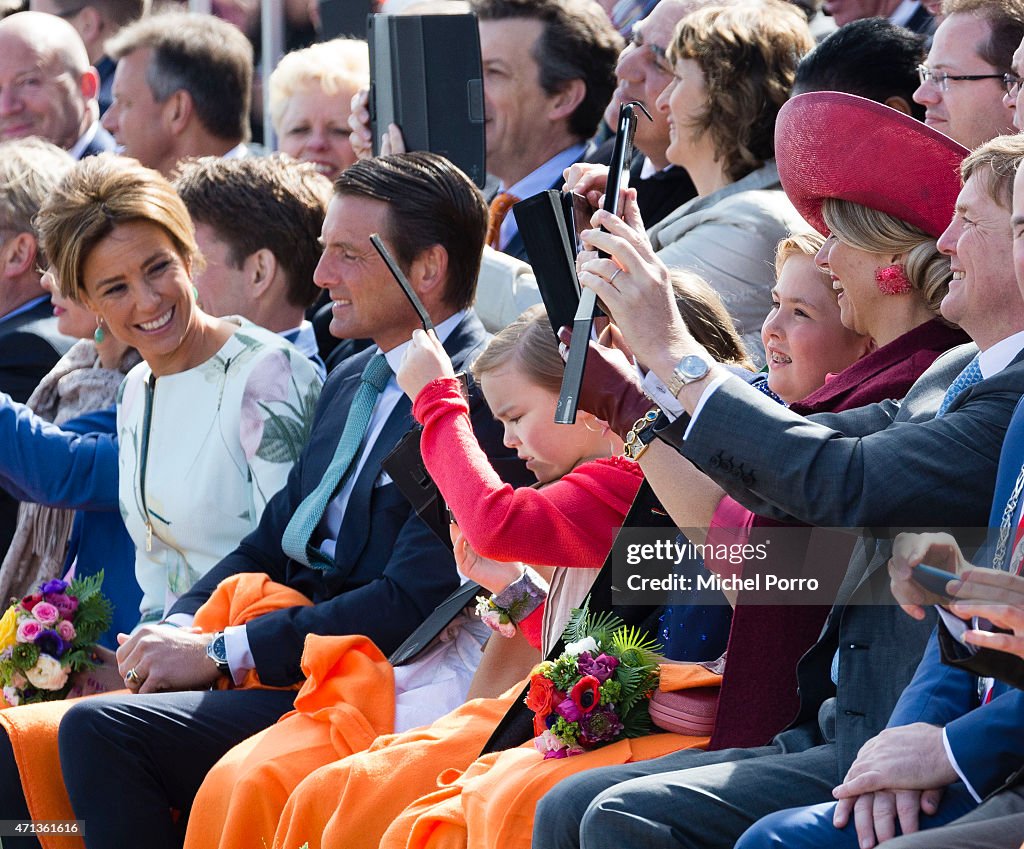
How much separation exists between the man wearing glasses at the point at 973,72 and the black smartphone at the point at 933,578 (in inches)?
86.0

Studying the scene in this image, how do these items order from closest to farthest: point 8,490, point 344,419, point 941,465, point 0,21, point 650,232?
point 941,465 < point 344,419 < point 650,232 < point 8,490 < point 0,21

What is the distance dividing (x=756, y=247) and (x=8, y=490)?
261 centimetres

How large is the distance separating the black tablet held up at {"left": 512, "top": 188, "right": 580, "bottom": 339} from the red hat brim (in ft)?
1.75

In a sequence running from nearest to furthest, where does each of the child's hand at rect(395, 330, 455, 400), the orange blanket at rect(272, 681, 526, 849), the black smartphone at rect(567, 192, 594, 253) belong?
the black smartphone at rect(567, 192, 594, 253), the orange blanket at rect(272, 681, 526, 849), the child's hand at rect(395, 330, 455, 400)

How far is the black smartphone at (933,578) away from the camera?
2.34 m

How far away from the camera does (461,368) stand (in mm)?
4633

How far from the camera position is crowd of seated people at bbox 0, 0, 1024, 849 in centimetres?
291

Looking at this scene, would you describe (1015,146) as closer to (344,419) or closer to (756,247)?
(756,247)

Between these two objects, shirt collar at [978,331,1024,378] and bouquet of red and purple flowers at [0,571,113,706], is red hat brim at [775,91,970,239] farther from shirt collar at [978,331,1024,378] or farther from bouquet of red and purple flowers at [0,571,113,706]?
bouquet of red and purple flowers at [0,571,113,706]

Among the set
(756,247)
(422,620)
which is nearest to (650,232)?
(756,247)

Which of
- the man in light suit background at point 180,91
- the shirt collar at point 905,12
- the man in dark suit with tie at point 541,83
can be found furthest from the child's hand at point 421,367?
the man in light suit background at point 180,91

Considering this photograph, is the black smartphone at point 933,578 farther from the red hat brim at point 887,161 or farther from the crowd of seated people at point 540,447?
the red hat brim at point 887,161

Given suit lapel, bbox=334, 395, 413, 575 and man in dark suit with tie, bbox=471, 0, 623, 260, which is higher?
man in dark suit with tie, bbox=471, 0, 623, 260

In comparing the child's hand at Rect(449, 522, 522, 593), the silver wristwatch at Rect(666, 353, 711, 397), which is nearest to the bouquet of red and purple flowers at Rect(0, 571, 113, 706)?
the child's hand at Rect(449, 522, 522, 593)
